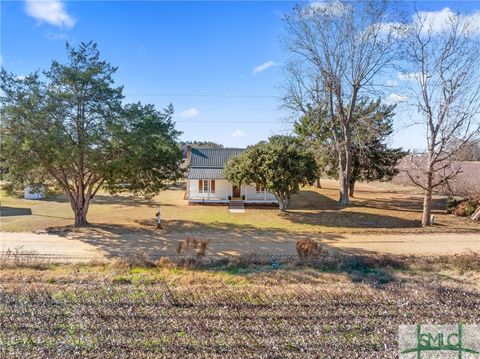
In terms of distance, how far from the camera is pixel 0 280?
9.07 meters

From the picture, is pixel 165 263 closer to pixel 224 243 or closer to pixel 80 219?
pixel 224 243

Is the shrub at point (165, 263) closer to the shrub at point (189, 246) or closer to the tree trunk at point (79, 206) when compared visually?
the shrub at point (189, 246)

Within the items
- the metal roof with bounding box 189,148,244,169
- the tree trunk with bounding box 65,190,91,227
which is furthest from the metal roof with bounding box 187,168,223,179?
the tree trunk with bounding box 65,190,91,227

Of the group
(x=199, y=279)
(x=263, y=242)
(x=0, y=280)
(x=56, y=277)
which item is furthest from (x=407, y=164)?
(x=0, y=280)

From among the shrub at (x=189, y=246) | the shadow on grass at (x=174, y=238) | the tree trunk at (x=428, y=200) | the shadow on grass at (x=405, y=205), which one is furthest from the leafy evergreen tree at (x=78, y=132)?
the shadow on grass at (x=405, y=205)

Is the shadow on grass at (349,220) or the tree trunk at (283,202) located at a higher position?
the tree trunk at (283,202)

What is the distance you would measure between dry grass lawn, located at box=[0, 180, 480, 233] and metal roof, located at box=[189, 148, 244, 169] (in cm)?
432

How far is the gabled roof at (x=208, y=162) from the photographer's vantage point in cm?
2700

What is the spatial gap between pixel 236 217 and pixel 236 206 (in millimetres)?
4545

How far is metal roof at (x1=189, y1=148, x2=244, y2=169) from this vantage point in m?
A: 28.9

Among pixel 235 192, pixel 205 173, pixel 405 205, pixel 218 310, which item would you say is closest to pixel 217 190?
pixel 235 192

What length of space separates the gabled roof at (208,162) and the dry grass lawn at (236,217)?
2.98 meters

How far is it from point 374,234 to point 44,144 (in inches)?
643

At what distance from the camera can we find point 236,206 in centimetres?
2547
